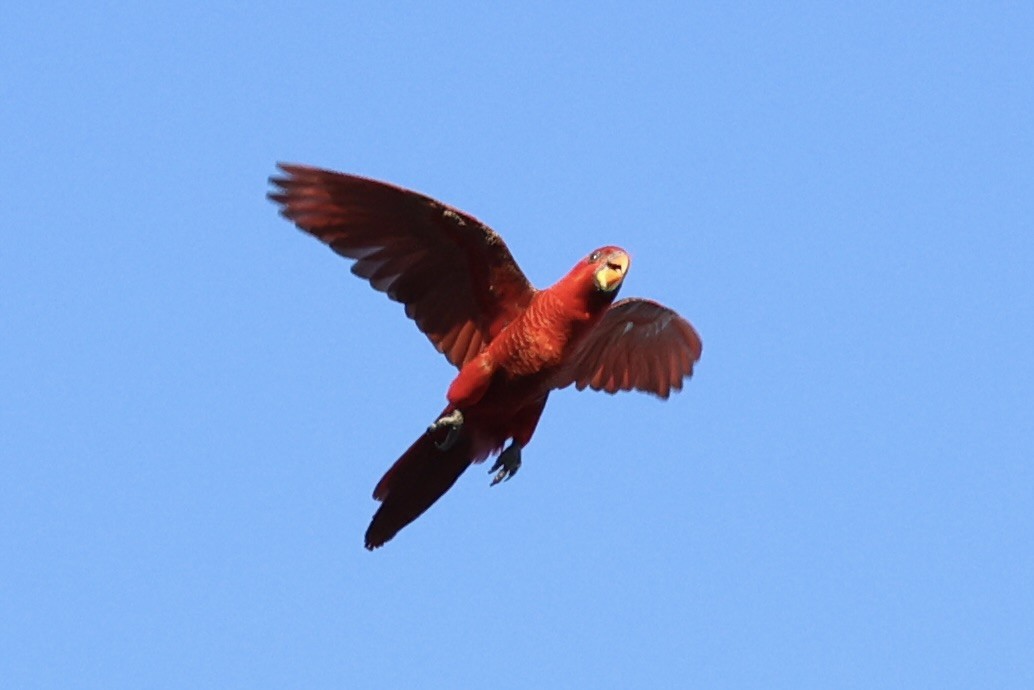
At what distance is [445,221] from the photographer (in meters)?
12.6

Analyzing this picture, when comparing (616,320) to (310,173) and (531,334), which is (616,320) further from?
(310,173)

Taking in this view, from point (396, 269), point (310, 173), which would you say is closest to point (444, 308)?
point (396, 269)

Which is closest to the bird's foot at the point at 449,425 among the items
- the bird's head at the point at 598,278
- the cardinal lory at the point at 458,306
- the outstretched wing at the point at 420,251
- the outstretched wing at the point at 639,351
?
the cardinal lory at the point at 458,306

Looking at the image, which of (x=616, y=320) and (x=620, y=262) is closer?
(x=620, y=262)

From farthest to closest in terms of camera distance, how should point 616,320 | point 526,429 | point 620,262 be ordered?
point 616,320 < point 526,429 < point 620,262

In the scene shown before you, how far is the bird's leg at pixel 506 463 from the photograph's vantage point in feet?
42.4

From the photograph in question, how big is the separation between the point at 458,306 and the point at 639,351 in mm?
1793

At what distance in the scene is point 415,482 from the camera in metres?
12.6

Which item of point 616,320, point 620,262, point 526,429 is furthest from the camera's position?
point 616,320

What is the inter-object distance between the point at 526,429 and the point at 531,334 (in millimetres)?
911

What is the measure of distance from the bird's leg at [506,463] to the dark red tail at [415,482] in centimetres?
25

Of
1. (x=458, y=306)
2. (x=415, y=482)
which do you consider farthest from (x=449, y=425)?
(x=458, y=306)

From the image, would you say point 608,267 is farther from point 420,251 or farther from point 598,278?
point 420,251

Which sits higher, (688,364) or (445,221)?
(688,364)
